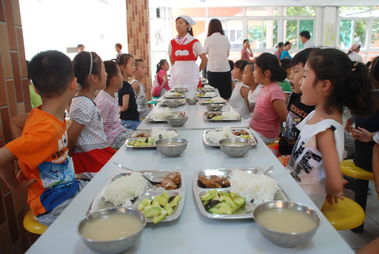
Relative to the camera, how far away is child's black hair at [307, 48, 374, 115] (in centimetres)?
146

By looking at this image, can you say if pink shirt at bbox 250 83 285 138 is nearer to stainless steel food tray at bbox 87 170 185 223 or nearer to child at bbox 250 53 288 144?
child at bbox 250 53 288 144

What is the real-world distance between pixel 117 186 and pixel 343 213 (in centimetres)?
104

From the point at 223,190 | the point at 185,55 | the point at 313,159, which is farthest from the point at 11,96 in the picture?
the point at 185,55

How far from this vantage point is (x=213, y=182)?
3.85ft

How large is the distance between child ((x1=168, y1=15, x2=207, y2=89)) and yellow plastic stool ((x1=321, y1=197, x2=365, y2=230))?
119 inches

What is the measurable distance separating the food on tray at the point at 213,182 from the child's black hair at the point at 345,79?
70 cm

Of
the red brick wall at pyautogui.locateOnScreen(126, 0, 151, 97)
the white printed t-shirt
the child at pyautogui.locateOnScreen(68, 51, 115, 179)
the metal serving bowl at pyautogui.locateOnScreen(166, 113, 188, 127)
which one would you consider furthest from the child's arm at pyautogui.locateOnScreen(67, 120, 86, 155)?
the red brick wall at pyautogui.locateOnScreen(126, 0, 151, 97)

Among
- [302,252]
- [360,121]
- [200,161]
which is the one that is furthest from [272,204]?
[360,121]

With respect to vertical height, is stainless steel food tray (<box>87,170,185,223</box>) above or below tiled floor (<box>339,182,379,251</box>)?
above

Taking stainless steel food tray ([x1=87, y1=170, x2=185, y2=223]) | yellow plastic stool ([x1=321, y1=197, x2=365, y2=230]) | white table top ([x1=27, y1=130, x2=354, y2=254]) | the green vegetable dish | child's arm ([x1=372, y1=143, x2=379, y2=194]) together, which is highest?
the green vegetable dish

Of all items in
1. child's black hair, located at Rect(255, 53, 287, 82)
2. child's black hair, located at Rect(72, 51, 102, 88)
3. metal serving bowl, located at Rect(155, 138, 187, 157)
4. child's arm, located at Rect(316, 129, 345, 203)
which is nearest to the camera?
child's arm, located at Rect(316, 129, 345, 203)

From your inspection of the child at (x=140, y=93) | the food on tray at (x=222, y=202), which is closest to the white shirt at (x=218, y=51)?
the child at (x=140, y=93)

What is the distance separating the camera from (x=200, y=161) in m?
1.47

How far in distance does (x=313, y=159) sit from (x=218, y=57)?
3616mm
